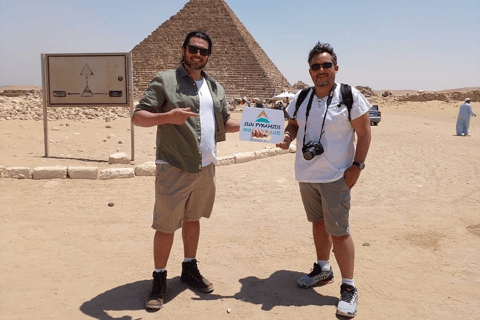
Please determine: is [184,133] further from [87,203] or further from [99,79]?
[99,79]

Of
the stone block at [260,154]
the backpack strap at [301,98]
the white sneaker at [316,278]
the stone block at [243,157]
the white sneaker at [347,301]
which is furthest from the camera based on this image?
the stone block at [260,154]

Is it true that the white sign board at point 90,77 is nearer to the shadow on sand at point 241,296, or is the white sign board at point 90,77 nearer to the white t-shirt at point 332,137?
the shadow on sand at point 241,296

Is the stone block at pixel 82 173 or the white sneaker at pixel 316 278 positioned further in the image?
the stone block at pixel 82 173

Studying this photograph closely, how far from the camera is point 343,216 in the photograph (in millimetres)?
3096

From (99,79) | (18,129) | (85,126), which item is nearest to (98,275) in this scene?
(99,79)

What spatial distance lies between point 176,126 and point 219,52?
89956mm

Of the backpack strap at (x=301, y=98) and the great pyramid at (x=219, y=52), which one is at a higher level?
the great pyramid at (x=219, y=52)

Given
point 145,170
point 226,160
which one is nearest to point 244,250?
point 145,170

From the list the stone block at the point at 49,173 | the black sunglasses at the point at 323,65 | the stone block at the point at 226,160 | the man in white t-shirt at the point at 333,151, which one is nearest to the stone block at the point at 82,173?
the stone block at the point at 49,173

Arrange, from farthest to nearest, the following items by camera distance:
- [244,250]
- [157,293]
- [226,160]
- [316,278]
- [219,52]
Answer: [219,52]
[226,160]
[244,250]
[316,278]
[157,293]

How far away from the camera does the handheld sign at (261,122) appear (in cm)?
339

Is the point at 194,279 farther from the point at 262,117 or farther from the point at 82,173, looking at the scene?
the point at 82,173

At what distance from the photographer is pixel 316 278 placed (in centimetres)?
347

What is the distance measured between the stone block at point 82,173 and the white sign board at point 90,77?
272 cm
